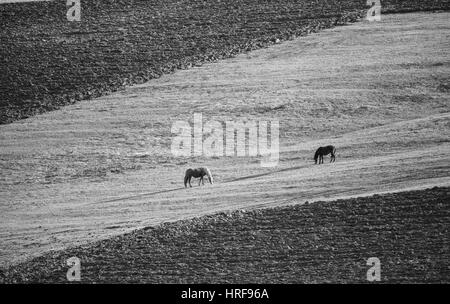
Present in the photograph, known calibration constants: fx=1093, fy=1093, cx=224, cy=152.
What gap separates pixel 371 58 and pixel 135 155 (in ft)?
42.2

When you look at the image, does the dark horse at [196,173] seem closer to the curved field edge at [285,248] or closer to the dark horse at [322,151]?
the curved field edge at [285,248]

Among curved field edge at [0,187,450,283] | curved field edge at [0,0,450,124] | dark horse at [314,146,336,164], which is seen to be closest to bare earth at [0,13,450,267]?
dark horse at [314,146,336,164]

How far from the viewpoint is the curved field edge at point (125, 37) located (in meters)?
44.1

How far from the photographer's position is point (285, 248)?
1044 inches

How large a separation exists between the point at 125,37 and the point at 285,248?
940 inches

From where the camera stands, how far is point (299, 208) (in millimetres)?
28625

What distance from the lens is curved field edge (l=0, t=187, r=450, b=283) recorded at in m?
25.1

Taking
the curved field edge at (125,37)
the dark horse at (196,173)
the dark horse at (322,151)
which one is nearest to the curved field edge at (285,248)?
the dark horse at (196,173)

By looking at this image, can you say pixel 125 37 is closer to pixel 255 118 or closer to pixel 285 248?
pixel 255 118

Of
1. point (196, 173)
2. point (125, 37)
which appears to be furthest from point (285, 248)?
point (125, 37)

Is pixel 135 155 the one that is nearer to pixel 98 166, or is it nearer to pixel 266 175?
pixel 98 166

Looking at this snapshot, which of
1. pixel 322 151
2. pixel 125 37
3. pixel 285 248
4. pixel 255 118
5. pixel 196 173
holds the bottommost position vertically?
Answer: pixel 285 248

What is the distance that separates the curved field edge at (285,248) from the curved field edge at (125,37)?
15.4 meters

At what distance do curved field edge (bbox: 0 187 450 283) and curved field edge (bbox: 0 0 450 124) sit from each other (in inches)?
606
